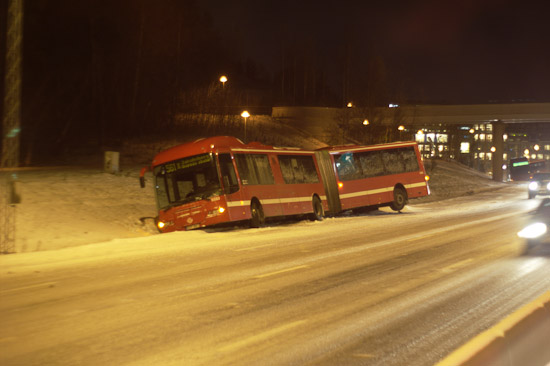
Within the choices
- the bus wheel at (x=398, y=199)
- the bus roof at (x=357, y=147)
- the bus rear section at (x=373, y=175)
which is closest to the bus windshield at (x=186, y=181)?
the bus rear section at (x=373, y=175)

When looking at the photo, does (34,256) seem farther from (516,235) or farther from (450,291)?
(516,235)

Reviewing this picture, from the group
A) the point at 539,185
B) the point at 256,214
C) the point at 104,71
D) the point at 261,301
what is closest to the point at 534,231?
the point at 256,214

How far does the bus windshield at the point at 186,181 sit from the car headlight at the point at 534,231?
1004 cm

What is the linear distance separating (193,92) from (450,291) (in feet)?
207

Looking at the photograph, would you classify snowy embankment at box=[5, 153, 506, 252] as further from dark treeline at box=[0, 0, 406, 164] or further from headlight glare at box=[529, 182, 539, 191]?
headlight glare at box=[529, 182, 539, 191]

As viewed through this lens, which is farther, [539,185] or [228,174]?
[539,185]

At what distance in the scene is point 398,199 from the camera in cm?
3712

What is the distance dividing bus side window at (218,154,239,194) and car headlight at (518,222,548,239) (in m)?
9.69

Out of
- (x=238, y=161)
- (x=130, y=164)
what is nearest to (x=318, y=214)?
(x=238, y=161)

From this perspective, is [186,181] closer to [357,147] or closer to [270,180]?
[270,180]

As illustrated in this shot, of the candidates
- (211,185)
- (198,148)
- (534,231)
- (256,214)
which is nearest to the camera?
(534,231)

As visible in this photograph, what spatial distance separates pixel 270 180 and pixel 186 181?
15.1 ft

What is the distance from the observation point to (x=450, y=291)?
1070 centimetres

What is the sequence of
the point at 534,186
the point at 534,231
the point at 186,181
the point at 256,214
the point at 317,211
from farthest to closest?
1. the point at 534,186
2. the point at 317,211
3. the point at 256,214
4. the point at 186,181
5. the point at 534,231
